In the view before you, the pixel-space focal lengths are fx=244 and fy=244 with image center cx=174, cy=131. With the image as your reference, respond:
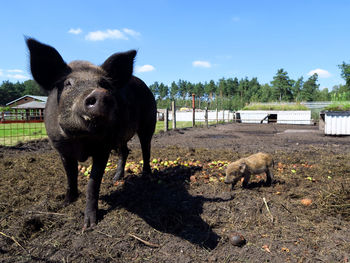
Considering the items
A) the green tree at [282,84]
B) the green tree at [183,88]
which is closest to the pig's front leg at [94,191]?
the green tree at [282,84]

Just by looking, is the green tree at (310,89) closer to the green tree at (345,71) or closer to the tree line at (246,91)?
the tree line at (246,91)

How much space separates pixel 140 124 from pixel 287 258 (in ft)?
10.5

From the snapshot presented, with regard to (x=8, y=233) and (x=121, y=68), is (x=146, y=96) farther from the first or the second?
(x=8, y=233)

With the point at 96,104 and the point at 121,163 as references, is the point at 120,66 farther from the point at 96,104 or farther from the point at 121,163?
the point at 121,163

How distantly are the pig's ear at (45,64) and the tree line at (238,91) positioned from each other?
47.3 meters

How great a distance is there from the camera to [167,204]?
319 centimetres

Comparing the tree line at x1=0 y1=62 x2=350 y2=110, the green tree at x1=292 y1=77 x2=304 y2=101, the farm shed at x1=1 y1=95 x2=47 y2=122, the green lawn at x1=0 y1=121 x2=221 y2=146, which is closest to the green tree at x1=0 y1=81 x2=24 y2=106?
the tree line at x1=0 y1=62 x2=350 y2=110

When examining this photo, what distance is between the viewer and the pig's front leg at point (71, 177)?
319 centimetres

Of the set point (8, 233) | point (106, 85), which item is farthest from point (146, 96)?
point (8, 233)

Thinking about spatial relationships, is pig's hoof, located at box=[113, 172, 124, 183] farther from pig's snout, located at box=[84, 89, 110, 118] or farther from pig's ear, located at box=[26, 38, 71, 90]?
pig's snout, located at box=[84, 89, 110, 118]

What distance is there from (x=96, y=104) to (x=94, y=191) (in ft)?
4.45

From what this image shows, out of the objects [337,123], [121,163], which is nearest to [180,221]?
[121,163]

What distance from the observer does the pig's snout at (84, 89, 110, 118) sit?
191cm

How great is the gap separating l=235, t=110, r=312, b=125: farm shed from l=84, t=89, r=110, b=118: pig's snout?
2532 cm
